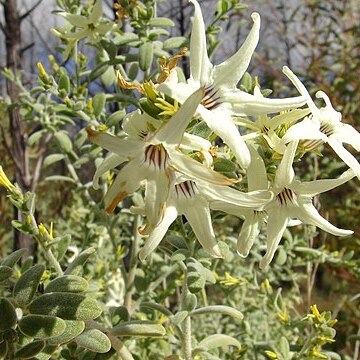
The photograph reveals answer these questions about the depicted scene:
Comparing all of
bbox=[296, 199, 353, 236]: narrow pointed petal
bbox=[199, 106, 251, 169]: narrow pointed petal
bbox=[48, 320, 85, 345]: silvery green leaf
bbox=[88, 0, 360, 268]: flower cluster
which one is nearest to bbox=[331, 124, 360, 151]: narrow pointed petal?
bbox=[88, 0, 360, 268]: flower cluster

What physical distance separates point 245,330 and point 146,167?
105 cm

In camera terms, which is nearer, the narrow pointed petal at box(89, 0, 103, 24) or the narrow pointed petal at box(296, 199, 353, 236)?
the narrow pointed petal at box(296, 199, 353, 236)

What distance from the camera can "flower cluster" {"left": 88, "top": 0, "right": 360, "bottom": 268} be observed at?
0.61m

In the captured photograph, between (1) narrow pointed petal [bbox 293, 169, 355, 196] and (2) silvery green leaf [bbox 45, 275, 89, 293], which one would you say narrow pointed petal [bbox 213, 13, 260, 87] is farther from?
(2) silvery green leaf [bbox 45, 275, 89, 293]

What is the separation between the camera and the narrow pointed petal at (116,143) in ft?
1.95

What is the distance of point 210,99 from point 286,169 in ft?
0.44

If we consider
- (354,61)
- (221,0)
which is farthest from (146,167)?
(354,61)

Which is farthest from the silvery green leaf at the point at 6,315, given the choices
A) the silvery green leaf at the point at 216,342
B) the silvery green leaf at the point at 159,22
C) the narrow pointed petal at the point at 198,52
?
the silvery green leaf at the point at 159,22

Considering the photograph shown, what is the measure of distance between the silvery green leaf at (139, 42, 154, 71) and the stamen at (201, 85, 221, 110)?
540 millimetres

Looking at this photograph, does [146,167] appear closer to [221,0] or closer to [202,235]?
[202,235]

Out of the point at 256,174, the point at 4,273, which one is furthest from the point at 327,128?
the point at 4,273

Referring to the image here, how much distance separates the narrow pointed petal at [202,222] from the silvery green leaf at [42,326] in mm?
211

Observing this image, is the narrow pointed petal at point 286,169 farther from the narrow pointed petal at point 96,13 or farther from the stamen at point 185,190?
the narrow pointed petal at point 96,13

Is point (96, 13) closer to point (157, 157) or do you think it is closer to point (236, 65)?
point (236, 65)
